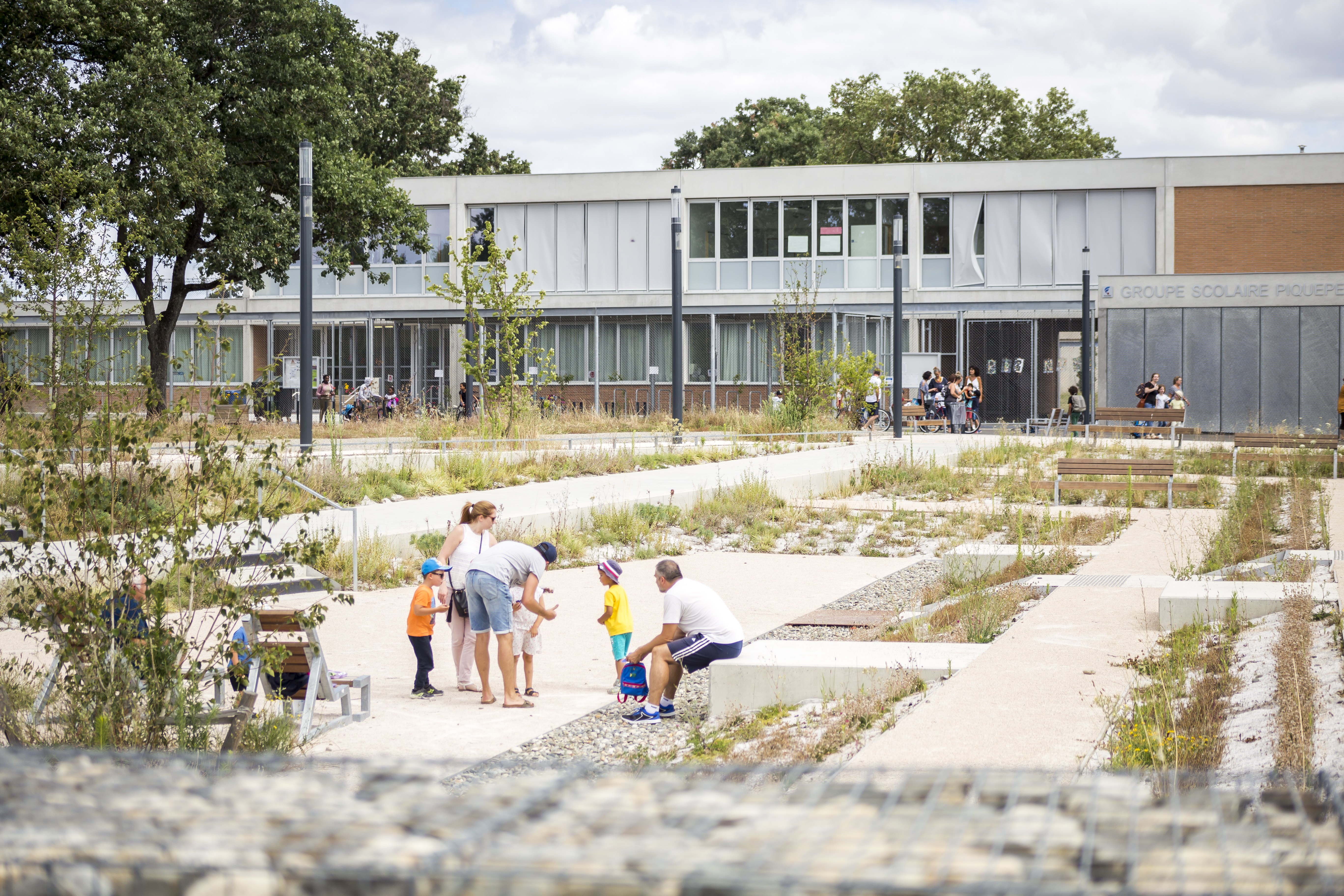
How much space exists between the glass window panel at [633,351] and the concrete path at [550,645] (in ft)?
84.4

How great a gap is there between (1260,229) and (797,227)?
42.8 feet


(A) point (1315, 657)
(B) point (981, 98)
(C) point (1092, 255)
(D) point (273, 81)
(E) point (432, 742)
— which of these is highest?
(B) point (981, 98)

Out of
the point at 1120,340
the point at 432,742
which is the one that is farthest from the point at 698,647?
the point at 1120,340

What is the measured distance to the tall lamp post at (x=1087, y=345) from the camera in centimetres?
3198

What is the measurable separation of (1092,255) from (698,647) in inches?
1275

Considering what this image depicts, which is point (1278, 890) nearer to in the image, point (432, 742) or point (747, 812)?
point (747, 812)

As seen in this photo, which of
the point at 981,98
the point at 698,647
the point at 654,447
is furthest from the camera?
the point at 981,98

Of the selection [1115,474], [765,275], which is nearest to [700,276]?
[765,275]

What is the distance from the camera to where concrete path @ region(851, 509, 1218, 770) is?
20.1 ft

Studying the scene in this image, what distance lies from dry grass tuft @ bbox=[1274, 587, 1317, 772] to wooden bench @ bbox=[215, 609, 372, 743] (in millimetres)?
4837

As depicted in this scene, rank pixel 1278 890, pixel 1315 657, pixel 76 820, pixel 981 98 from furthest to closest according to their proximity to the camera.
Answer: pixel 981 98, pixel 1315 657, pixel 76 820, pixel 1278 890

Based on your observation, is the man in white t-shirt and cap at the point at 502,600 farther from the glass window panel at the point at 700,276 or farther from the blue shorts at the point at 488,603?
the glass window panel at the point at 700,276

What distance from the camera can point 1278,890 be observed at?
1.87 m

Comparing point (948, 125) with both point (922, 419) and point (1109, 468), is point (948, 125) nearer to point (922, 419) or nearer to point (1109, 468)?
point (922, 419)
